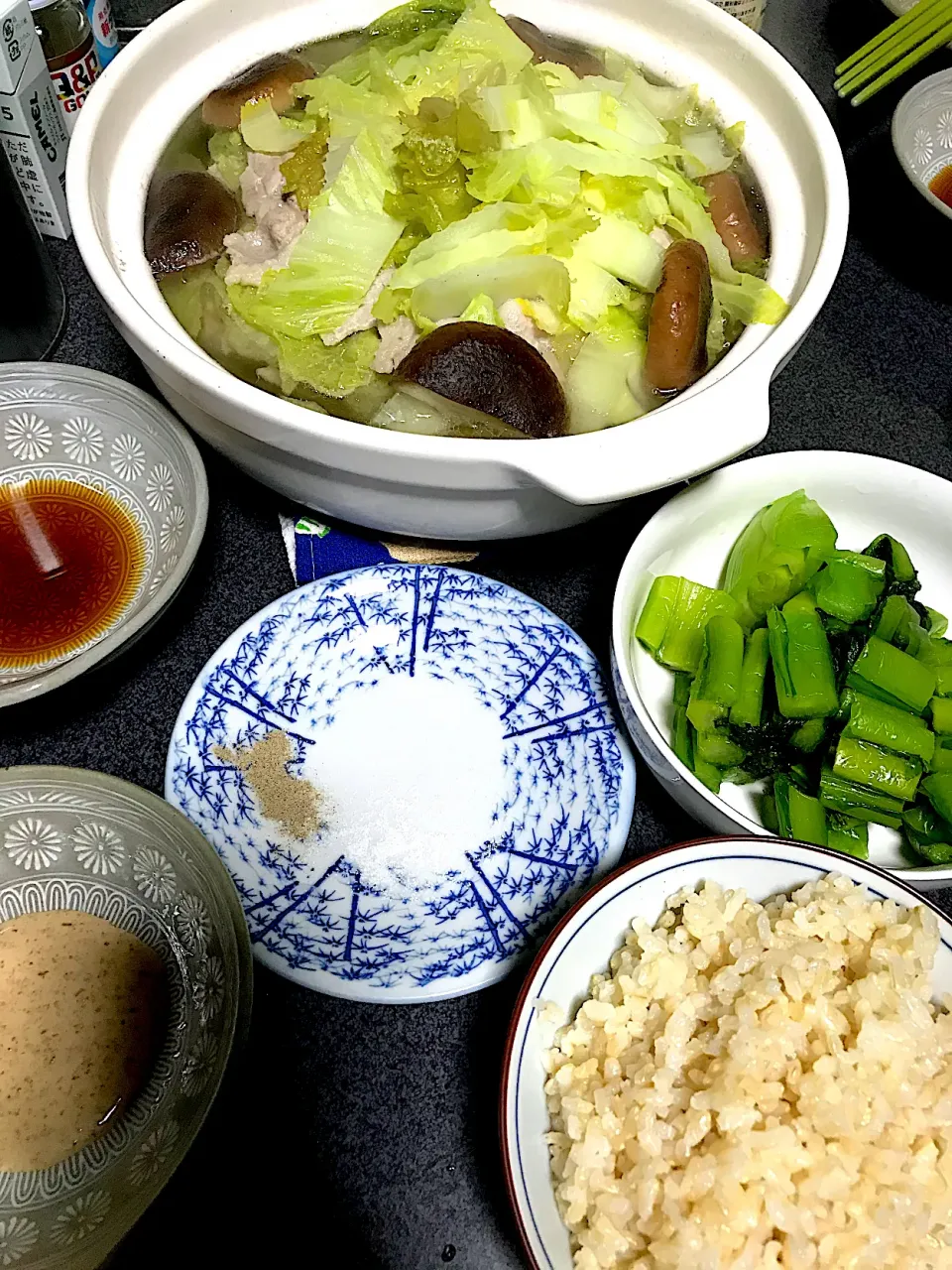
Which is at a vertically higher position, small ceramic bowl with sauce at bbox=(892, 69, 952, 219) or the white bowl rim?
small ceramic bowl with sauce at bbox=(892, 69, 952, 219)

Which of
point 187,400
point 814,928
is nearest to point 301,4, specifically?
point 187,400

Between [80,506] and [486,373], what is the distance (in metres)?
0.76

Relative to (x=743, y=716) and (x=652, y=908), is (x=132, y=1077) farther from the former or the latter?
(x=743, y=716)

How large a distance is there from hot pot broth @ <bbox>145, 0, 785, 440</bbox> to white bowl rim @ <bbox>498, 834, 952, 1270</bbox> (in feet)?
1.63

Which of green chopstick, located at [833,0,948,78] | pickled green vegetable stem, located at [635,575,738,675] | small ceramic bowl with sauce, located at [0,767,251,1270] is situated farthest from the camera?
green chopstick, located at [833,0,948,78]

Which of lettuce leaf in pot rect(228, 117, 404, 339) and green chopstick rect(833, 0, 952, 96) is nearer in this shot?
lettuce leaf in pot rect(228, 117, 404, 339)

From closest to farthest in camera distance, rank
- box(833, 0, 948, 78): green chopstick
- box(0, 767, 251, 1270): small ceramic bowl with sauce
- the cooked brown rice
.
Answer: the cooked brown rice → box(0, 767, 251, 1270): small ceramic bowl with sauce → box(833, 0, 948, 78): green chopstick

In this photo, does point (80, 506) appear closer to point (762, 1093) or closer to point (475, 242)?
point (475, 242)

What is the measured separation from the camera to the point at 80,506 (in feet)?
4.72

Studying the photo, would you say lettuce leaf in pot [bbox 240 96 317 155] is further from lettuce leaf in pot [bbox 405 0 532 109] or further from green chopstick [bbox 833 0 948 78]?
green chopstick [bbox 833 0 948 78]

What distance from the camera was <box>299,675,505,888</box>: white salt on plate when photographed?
1150 mm

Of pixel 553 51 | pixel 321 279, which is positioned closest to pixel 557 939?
pixel 321 279

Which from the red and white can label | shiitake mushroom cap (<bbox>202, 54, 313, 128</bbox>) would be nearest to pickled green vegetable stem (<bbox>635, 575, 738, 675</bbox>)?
shiitake mushroom cap (<bbox>202, 54, 313, 128</bbox>)

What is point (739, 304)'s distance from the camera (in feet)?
3.80
